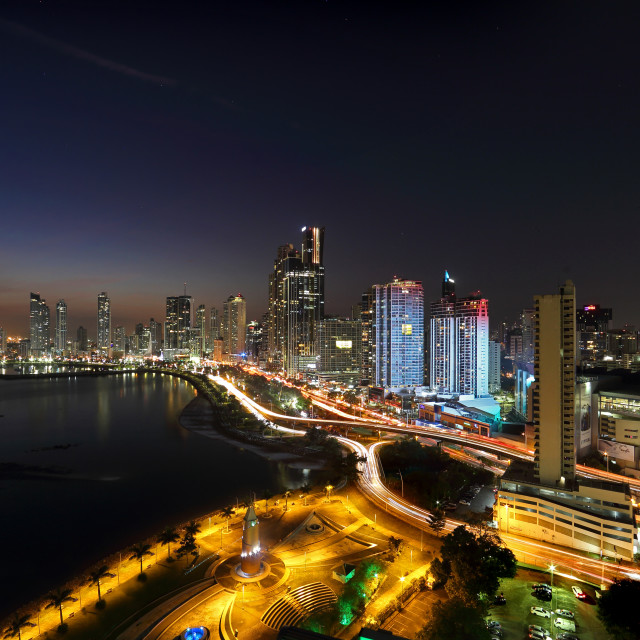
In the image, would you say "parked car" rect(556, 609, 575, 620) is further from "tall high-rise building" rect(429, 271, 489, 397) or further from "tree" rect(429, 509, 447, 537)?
"tall high-rise building" rect(429, 271, 489, 397)

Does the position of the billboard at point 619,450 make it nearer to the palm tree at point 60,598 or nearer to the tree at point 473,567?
the tree at point 473,567

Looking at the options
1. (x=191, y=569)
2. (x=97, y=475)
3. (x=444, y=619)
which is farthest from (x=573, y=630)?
(x=97, y=475)

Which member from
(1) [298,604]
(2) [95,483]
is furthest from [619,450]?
(2) [95,483]

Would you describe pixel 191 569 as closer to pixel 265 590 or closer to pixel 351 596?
pixel 265 590

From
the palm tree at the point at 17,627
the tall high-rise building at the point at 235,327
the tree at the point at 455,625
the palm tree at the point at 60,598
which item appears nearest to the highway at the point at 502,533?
the tree at the point at 455,625

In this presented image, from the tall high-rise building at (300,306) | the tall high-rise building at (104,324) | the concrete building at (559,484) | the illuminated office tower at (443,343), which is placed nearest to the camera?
the concrete building at (559,484)

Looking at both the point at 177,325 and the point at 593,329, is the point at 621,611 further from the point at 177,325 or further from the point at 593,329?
the point at 177,325
